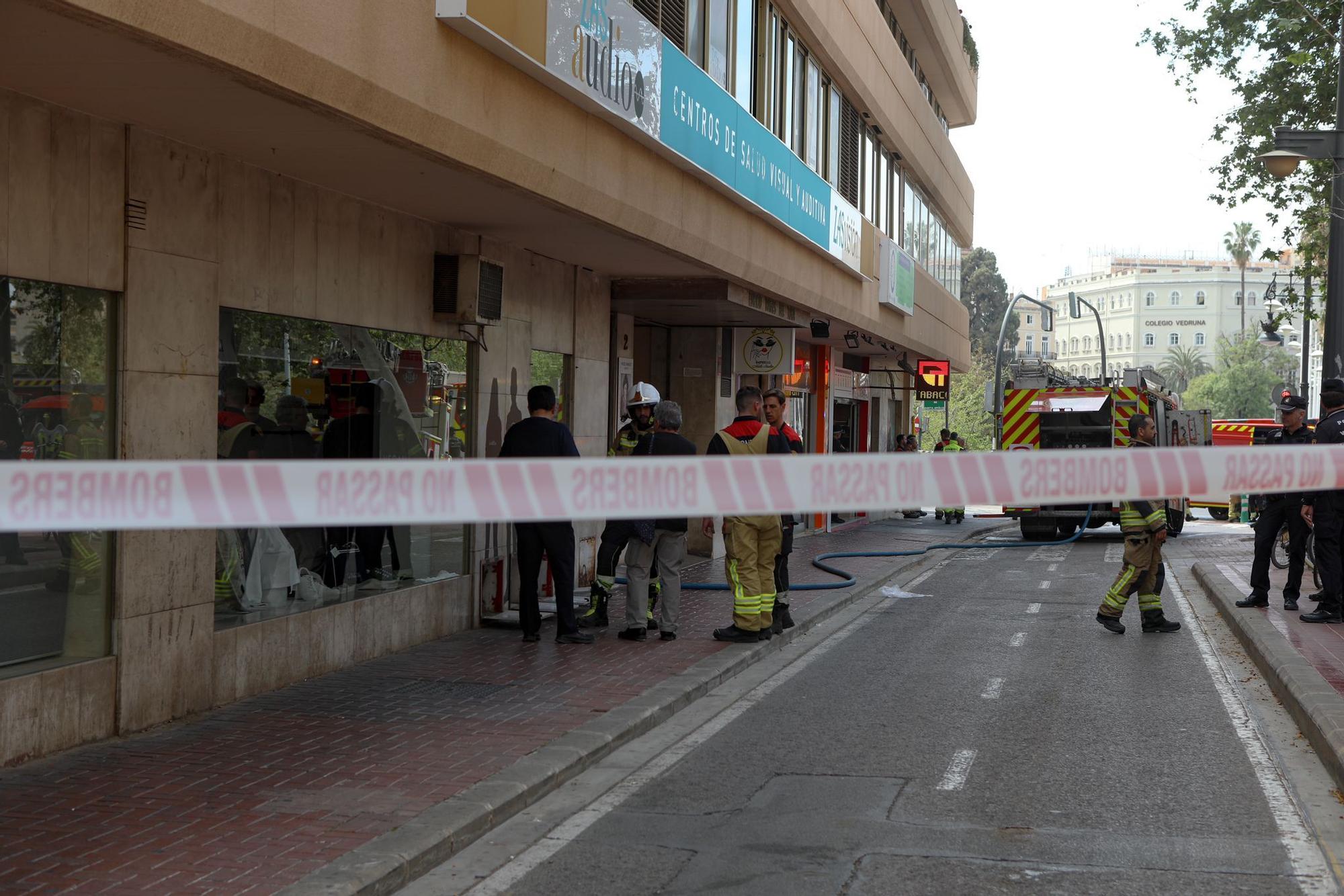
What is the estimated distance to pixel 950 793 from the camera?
6508 mm

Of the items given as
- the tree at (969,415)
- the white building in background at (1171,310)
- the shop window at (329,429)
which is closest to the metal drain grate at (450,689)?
the shop window at (329,429)

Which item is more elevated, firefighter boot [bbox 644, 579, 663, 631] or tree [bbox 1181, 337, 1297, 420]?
tree [bbox 1181, 337, 1297, 420]

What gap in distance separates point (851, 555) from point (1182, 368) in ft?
411

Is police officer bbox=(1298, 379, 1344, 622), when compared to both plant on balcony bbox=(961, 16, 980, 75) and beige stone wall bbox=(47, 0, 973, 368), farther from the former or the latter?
plant on balcony bbox=(961, 16, 980, 75)

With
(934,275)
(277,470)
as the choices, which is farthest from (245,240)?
(934,275)

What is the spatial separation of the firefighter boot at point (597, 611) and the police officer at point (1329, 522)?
604 centimetres

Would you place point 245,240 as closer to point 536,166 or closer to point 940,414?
point 536,166

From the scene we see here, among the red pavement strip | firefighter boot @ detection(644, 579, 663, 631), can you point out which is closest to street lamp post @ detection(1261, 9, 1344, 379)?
the red pavement strip

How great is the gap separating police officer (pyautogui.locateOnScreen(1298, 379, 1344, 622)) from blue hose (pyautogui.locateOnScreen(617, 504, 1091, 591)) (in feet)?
16.2

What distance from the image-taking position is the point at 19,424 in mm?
6719

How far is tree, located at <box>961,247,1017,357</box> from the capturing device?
102188 millimetres

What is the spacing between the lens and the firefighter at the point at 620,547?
11289 mm

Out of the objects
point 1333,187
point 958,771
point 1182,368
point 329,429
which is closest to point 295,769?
point 958,771

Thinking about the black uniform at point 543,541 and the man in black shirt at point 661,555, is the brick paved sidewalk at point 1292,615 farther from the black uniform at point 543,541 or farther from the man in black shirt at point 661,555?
the black uniform at point 543,541
